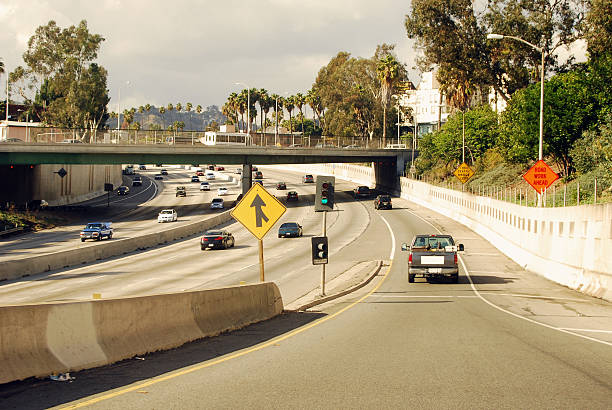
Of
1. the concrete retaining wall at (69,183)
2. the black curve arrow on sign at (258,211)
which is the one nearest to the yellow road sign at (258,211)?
the black curve arrow on sign at (258,211)

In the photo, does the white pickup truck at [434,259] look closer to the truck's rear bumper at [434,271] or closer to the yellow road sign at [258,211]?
the truck's rear bumper at [434,271]

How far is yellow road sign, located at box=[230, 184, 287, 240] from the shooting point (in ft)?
50.8

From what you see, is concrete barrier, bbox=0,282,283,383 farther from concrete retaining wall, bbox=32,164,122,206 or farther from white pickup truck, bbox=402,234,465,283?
concrete retaining wall, bbox=32,164,122,206

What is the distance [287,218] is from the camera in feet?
251

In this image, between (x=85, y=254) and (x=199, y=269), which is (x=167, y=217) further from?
(x=199, y=269)

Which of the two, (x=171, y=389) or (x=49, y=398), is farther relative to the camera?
(x=171, y=389)

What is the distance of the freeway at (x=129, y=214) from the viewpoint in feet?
185

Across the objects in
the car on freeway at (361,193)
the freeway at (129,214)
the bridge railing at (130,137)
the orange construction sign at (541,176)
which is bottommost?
the freeway at (129,214)

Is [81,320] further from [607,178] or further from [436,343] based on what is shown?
[607,178]

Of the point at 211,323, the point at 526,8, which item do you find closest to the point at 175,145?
the point at 526,8

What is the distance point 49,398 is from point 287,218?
69.0 m

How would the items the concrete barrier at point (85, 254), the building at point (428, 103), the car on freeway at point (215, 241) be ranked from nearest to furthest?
1. the concrete barrier at point (85, 254)
2. the car on freeway at point (215, 241)
3. the building at point (428, 103)

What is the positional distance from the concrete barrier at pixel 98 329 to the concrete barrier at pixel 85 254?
93.4ft

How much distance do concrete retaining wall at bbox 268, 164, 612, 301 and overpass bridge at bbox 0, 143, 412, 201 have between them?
113 ft
